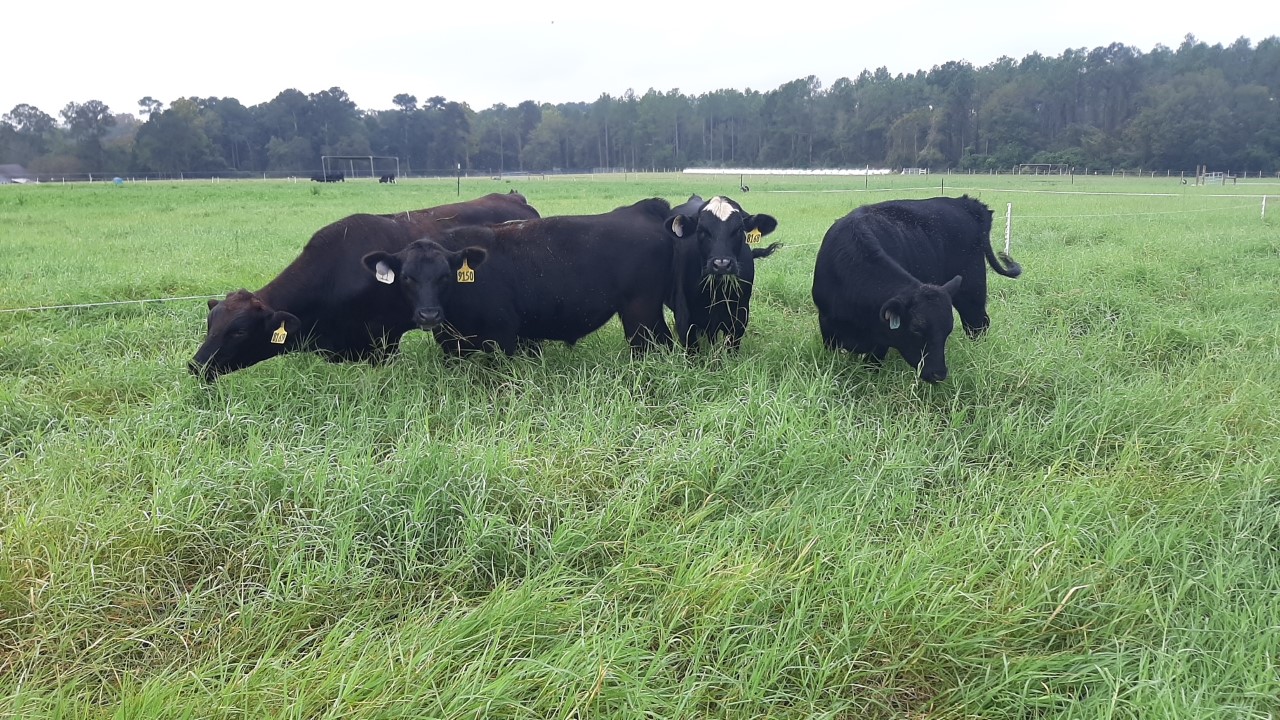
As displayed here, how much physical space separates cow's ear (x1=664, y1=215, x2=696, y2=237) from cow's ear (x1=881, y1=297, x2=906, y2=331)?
179cm

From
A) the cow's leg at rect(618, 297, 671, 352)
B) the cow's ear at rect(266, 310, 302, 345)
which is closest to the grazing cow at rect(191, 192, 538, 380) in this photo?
the cow's ear at rect(266, 310, 302, 345)

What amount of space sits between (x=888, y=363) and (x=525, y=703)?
415 centimetres

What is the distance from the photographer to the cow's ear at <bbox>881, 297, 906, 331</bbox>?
17.3ft

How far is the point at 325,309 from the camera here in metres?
6.14

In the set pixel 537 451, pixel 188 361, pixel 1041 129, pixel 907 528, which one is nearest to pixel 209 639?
pixel 537 451

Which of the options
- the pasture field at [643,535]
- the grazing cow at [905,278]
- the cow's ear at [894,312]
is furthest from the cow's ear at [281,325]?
the cow's ear at [894,312]

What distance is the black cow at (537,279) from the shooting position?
5.81 metres

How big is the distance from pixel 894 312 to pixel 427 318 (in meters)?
3.19

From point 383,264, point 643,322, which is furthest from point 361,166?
point 643,322

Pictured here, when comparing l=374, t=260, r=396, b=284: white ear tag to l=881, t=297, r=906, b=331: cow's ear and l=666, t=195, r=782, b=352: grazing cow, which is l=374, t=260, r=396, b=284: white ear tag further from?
l=881, t=297, r=906, b=331: cow's ear

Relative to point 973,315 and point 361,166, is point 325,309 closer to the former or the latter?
point 973,315

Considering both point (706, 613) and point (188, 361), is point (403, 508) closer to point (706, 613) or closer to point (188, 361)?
point (706, 613)

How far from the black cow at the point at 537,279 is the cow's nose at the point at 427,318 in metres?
0.23

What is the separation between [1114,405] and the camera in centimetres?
465
